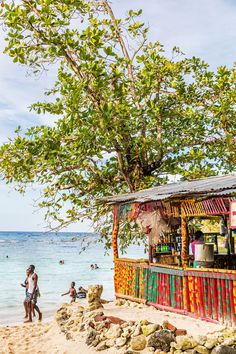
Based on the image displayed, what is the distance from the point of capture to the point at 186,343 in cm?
738

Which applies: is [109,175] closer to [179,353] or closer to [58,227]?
[58,227]

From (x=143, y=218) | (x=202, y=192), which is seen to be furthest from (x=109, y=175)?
(x=202, y=192)

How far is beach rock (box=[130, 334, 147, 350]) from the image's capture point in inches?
310

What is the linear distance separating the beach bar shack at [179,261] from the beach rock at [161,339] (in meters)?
1.42

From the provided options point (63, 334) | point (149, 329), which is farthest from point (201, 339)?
point (63, 334)

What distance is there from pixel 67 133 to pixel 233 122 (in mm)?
6126

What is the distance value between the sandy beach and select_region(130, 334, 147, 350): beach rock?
0.13 m

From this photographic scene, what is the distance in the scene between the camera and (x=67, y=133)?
1355cm

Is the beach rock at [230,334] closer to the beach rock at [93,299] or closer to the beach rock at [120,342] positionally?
the beach rock at [120,342]

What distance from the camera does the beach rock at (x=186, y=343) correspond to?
24.1 feet

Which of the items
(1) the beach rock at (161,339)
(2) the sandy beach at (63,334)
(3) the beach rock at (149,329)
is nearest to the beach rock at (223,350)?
(1) the beach rock at (161,339)

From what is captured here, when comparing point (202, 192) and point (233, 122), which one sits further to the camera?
point (233, 122)

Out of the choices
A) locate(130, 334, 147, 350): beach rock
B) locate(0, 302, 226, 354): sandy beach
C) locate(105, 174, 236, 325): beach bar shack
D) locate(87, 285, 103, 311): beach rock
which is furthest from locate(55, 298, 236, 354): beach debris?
locate(105, 174, 236, 325): beach bar shack

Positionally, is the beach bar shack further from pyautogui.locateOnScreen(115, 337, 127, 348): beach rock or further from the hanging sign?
pyautogui.locateOnScreen(115, 337, 127, 348): beach rock
